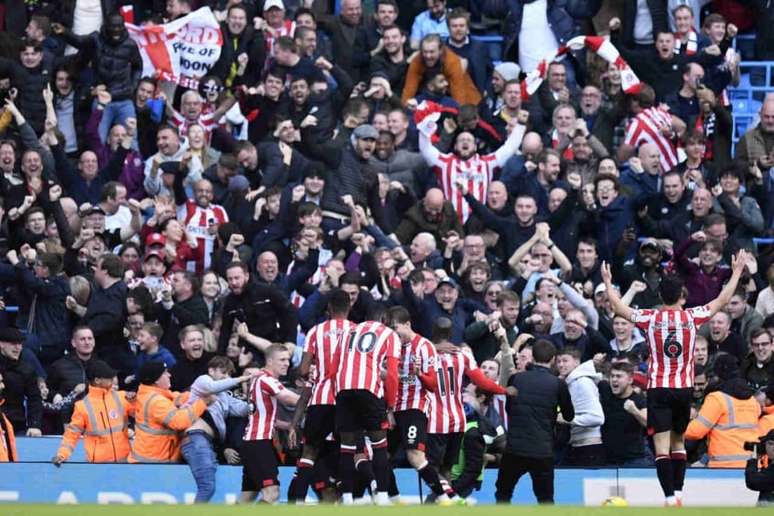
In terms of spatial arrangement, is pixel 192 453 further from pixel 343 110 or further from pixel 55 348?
pixel 343 110

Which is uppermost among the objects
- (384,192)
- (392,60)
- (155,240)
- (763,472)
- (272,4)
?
(272,4)

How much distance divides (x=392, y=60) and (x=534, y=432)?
717cm

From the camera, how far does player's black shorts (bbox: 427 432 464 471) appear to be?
19.0 metres

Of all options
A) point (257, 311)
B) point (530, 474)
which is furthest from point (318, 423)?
point (257, 311)

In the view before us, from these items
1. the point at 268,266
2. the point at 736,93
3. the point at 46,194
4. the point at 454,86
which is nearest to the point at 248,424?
the point at 268,266

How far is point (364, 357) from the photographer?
58.8 ft

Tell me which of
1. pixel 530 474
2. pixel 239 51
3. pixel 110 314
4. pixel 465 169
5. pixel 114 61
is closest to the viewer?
pixel 530 474

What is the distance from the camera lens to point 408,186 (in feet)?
75.5

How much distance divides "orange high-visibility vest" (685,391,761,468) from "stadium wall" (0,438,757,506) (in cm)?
28

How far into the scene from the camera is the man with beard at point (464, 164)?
2305cm

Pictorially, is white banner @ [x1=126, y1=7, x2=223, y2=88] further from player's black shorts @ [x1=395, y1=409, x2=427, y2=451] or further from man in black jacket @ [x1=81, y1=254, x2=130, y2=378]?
player's black shorts @ [x1=395, y1=409, x2=427, y2=451]

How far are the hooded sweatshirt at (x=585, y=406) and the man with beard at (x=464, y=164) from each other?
3.82 meters

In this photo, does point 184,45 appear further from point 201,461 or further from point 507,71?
point 201,461

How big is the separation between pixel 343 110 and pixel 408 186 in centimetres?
150
